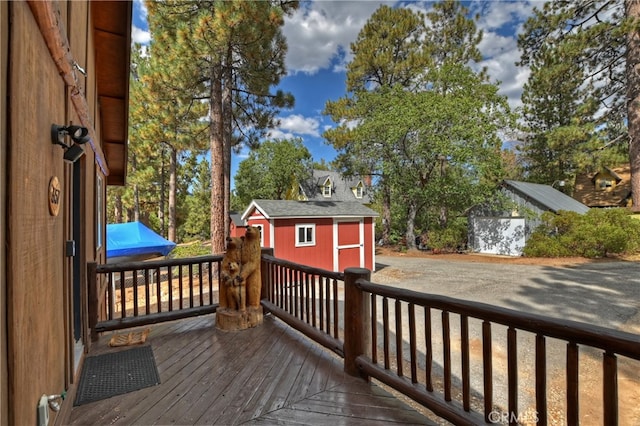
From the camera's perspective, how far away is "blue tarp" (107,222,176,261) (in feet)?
26.0

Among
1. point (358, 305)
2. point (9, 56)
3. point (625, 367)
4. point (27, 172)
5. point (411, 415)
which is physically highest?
point (9, 56)

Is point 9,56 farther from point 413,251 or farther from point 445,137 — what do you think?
point 413,251

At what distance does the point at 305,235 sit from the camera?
10422 millimetres

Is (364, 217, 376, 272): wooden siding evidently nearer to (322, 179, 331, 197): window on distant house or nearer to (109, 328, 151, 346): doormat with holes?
(109, 328, 151, 346): doormat with holes

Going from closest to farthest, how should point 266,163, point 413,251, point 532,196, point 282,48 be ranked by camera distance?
point 282,48, point 532,196, point 413,251, point 266,163

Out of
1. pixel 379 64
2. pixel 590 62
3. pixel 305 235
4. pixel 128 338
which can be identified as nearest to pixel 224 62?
pixel 305 235

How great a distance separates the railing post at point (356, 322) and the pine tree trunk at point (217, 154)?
25.2 ft

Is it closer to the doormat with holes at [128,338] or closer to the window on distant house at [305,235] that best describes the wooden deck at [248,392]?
the doormat with holes at [128,338]

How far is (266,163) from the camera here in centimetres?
2195

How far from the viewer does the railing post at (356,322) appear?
2463mm

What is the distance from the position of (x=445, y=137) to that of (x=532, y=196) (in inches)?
219

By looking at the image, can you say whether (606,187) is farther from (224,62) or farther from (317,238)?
(224,62)

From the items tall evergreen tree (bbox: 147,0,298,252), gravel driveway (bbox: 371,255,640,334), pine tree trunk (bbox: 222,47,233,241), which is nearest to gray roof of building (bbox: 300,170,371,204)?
gravel driveway (bbox: 371,255,640,334)

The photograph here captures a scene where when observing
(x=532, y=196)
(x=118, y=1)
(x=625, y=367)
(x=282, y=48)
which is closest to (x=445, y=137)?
(x=532, y=196)
